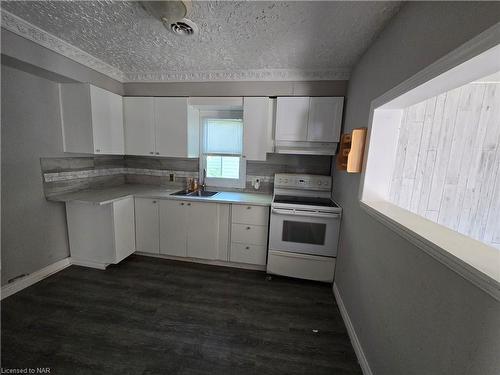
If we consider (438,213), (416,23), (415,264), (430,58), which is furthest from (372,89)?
(438,213)

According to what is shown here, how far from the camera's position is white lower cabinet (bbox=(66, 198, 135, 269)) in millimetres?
2293

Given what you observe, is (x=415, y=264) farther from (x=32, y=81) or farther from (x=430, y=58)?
(x=32, y=81)

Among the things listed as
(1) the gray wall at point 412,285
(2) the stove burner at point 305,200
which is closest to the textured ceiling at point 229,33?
(1) the gray wall at point 412,285

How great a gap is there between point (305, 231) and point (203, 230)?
4.13 feet

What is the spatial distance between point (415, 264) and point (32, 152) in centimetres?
333

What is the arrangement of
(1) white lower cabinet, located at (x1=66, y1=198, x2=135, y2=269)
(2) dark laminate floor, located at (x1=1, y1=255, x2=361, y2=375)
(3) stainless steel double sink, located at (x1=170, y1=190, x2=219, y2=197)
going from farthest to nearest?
(3) stainless steel double sink, located at (x1=170, y1=190, x2=219, y2=197), (1) white lower cabinet, located at (x1=66, y1=198, x2=135, y2=269), (2) dark laminate floor, located at (x1=1, y1=255, x2=361, y2=375)

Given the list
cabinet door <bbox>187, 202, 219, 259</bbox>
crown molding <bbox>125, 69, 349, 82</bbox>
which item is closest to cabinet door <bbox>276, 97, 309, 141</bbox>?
crown molding <bbox>125, 69, 349, 82</bbox>

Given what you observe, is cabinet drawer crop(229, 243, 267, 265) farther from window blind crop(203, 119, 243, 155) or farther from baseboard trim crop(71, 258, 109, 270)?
baseboard trim crop(71, 258, 109, 270)

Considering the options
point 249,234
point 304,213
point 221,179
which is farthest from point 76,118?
point 304,213

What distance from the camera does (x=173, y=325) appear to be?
1.69 metres

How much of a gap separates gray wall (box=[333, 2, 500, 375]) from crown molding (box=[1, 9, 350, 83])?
0.63 m

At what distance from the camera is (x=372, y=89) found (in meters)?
1.61

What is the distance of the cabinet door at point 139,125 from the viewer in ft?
8.75

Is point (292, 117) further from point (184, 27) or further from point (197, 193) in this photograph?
point (197, 193)
